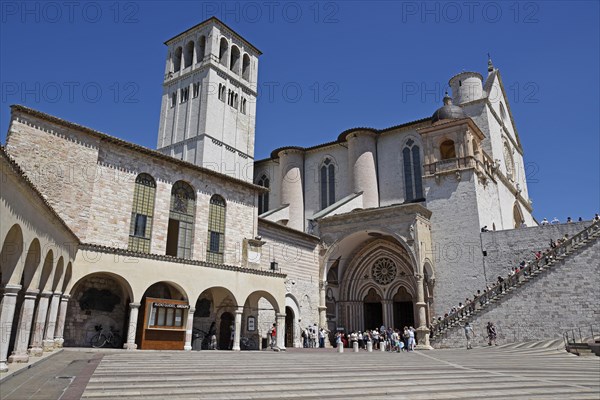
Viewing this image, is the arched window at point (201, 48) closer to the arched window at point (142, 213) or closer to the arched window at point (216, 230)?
the arched window at point (216, 230)

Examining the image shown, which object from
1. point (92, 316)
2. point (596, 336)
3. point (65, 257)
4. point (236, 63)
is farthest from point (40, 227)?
point (236, 63)

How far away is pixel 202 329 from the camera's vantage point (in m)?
19.7

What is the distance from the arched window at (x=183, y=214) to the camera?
1898 centimetres

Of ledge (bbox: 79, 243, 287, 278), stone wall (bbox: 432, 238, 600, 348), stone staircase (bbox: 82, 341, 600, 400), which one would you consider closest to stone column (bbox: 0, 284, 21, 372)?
stone staircase (bbox: 82, 341, 600, 400)

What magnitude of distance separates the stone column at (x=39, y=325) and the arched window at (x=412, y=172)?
22.0 metres

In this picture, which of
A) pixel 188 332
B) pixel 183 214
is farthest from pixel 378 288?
pixel 188 332

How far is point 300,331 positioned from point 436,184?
37.2ft

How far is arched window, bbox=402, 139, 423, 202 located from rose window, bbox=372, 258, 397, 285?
4.29m

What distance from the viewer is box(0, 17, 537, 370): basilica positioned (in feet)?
47.7

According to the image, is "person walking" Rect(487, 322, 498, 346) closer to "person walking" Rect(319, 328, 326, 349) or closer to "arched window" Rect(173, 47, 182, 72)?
"person walking" Rect(319, 328, 326, 349)

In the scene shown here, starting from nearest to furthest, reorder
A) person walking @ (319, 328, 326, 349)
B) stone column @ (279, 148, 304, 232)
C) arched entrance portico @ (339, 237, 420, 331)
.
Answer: person walking @ (319, 328, 326, 349), arched entrance portico @ (339, 237, 420, 331), stone column @ (279, 148, 304, 232)

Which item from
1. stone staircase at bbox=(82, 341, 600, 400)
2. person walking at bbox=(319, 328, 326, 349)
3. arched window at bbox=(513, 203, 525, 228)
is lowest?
stone staircase at bbox=(82, 341, 600, 400)

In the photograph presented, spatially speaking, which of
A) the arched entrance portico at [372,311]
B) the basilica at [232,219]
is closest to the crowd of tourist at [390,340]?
the basilica at [232,219]

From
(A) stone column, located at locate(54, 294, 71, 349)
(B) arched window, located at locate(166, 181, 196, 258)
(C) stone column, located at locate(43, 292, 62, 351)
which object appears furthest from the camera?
(B) arched window, located at locate(166, 181, 196, 258)
